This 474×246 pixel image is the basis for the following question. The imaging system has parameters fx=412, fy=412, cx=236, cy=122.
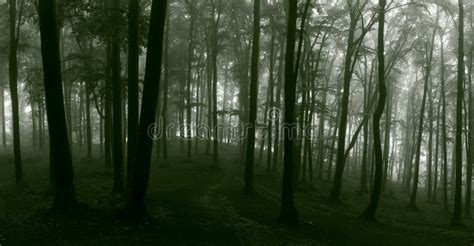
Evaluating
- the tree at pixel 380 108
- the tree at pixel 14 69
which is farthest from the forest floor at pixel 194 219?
the tree at pixel 380 108

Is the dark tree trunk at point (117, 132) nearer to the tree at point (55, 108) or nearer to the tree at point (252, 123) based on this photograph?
the tree at point (55, 108)

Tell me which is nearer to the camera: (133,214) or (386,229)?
(133,214)

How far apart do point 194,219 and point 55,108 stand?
4656mm

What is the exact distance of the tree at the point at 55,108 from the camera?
9.77 meters

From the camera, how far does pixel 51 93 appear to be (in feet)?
32.5

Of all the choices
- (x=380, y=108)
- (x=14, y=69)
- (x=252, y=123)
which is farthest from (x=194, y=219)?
(x=14, y=69)

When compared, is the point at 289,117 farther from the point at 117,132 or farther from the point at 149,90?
the point at 117,132

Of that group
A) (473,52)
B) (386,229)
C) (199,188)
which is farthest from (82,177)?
(473,52)

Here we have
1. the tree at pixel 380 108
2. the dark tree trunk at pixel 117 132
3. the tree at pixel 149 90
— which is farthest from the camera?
the tree at pixel 380 108

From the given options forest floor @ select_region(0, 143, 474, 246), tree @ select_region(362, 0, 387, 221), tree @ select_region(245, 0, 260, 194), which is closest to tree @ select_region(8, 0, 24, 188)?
forest floor @ select_region(0, 143, 474, 246)

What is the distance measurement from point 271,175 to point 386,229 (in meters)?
10.6

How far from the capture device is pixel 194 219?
11453 millimetres

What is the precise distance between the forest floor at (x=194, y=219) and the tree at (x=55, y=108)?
1.87 ft

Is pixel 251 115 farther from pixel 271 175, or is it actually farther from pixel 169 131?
pixel 169 131
